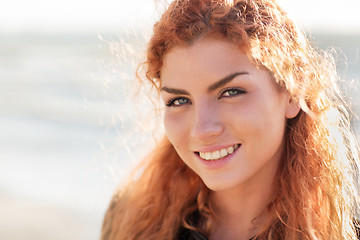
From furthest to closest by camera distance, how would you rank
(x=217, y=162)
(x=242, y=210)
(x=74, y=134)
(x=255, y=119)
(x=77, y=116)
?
(x=77, y=116) → (x=74, y=134) → (x=242, y=210) → (x=217, y=162) → (x=255, y=119)

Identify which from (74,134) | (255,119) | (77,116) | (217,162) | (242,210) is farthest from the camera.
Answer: (77,116)

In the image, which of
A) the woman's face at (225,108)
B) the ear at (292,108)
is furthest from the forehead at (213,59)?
the ear at (292,108)

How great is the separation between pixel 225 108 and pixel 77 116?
5.34 m

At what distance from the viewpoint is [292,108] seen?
8.84 ft

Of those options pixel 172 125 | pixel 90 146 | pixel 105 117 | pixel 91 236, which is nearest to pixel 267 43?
pixel 172 125

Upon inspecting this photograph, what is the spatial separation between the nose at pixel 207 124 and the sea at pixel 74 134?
69 cm

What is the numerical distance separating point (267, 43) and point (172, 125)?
0.60 m

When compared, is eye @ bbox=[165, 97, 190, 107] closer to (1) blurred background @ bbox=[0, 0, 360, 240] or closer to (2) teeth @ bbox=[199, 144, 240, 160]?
(2) teeth @ bbox=[199, 144, 240, 160]

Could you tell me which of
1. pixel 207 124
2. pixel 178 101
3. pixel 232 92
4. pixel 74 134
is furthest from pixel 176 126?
pixel 74 134

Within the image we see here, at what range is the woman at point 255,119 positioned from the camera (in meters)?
2.53

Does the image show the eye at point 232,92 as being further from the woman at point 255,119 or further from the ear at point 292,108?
the ear at point 292,108

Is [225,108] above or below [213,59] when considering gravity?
below

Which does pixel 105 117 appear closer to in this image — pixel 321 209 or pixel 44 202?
pixel 44 202

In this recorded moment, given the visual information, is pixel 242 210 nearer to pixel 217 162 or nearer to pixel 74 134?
pixel 217 162
